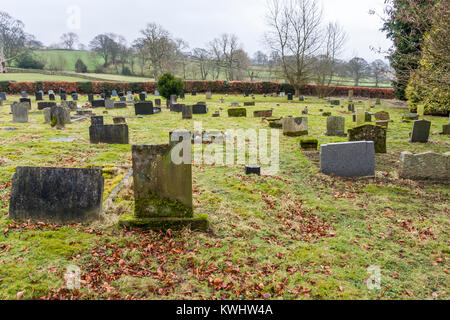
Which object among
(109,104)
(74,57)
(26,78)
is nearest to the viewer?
(109,104)

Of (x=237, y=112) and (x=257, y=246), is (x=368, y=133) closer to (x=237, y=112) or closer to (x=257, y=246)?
(x=257, y=246)

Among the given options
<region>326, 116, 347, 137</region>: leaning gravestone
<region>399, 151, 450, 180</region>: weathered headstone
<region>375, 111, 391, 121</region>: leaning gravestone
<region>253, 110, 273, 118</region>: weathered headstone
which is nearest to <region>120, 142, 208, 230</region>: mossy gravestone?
<region>399, 151, 450, 180</region>: weathered headstone

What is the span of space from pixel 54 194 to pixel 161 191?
1.84 meters

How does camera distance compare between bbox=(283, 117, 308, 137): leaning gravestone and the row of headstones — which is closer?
the row of headstones

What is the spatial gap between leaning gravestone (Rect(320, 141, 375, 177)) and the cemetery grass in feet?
1.27

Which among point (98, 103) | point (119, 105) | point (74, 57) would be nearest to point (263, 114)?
point (119, 105)

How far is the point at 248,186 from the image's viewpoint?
7727 millimetres

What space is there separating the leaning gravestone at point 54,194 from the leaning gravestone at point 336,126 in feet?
39.5

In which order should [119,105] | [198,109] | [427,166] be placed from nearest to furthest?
[427,166] → [198,109] → [119,105]

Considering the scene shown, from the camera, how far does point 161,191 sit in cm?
521

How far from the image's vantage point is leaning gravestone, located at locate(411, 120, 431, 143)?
13156 millimetres

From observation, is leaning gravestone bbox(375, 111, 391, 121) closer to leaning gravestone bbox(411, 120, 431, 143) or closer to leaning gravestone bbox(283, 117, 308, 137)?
leaning gravestone bbox(411, 120, 431, 143)
